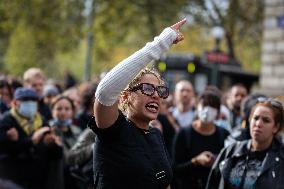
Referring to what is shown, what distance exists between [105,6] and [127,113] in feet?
59.0

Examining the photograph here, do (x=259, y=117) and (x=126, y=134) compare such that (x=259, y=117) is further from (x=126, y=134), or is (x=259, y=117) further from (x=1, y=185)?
(x=1, y=185)

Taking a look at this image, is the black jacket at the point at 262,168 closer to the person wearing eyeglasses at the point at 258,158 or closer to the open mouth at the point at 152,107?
the person wearing eyeglasses at the point at 258,158

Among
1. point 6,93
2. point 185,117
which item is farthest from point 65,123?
point 185,117

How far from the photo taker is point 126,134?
3305 millimetres

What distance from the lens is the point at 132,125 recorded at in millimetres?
3398

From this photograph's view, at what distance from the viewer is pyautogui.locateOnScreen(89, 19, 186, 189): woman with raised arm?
3.11m

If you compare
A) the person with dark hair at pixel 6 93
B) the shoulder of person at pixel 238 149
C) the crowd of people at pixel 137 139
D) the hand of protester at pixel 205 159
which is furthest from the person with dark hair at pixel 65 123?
the shoulder of person at pixel 238 149

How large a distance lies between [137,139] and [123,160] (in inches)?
6.5

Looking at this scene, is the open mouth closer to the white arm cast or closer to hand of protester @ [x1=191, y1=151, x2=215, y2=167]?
the white arm cast

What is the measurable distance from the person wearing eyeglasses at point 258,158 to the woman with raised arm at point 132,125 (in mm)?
1232

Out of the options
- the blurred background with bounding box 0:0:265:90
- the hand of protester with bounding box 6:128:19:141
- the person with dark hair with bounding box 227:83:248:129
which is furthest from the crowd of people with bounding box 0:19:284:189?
the blurred background with bounding box 0:0:265:90

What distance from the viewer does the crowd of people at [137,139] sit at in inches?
128

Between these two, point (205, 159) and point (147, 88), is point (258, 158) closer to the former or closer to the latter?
point (205, 159)

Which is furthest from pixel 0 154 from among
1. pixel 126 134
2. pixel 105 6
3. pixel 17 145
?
pixel 105 6
